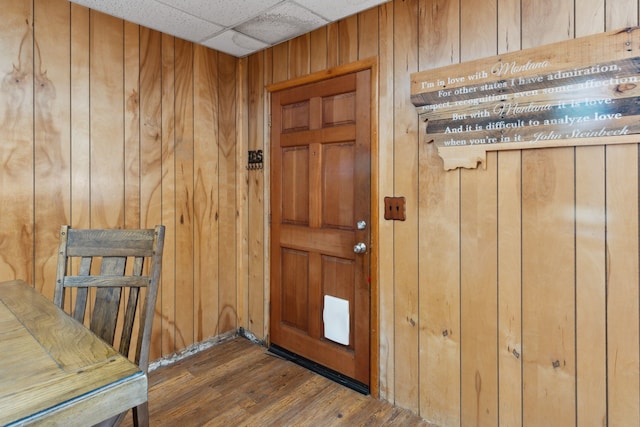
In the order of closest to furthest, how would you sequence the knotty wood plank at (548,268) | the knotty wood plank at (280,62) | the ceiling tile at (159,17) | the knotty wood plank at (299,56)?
1. the knotty wood plank at (548,268)
2. the ceiling tile at (159,17)
3. the knotty wood plank at (299,56)
4. the knotty wood plank at (280,62)

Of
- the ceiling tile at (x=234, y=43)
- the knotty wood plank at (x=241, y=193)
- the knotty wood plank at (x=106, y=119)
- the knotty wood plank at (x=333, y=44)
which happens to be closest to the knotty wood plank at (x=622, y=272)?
the knotty wood plank at (x=333, y=44)

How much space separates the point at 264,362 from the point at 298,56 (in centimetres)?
218

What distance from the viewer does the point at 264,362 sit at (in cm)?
262

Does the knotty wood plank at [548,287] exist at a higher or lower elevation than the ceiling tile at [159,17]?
lower

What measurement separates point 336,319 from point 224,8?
202 cm

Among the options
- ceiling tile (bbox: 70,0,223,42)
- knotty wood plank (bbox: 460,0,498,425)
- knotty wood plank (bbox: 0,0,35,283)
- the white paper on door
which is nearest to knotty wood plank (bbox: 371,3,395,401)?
the white paper on door

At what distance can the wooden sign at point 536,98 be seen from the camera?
4.64ft

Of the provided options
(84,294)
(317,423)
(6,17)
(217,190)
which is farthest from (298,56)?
(317,423)

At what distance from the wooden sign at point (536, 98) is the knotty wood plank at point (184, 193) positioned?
1651 mm

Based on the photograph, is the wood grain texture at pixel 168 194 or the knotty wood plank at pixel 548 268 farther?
the wood grain texture at pixel 168 194

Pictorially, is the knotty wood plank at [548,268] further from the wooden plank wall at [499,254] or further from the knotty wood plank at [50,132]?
the knotty wood plank at [50,132]

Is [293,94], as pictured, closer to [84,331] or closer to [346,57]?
[346,57]

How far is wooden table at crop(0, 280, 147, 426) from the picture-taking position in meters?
0.71

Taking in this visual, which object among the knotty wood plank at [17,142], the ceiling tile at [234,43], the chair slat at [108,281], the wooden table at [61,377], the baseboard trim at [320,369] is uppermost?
the ceiling tile at [234,43]
